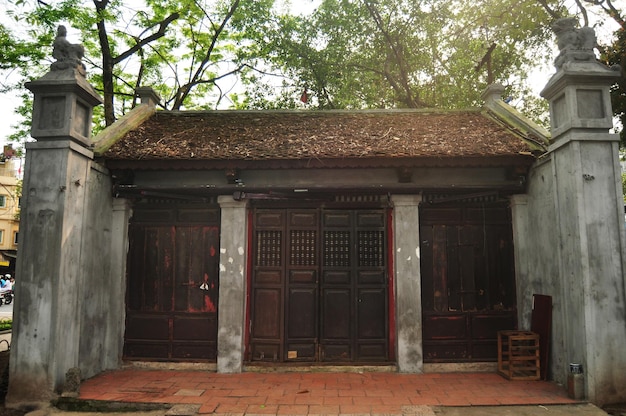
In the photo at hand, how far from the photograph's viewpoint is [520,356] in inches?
262

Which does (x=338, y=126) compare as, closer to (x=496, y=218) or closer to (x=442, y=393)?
(x=496, y=218)

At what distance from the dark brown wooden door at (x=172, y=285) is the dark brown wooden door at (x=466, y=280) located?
13.2 feet

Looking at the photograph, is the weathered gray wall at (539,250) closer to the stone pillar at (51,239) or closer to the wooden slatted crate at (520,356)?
the wooden slatted crate at (520,356)

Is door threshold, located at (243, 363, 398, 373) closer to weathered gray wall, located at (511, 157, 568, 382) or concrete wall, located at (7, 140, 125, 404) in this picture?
weathered gray wall, located at (511, 157, 568, 382)

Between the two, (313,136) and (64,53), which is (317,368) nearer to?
(313,136)

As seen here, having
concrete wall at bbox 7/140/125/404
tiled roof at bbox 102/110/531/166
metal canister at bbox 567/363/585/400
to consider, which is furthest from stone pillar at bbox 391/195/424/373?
concrete wall at bbox 7/140/125/404

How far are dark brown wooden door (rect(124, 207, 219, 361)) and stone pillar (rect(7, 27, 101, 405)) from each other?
1.22 meters

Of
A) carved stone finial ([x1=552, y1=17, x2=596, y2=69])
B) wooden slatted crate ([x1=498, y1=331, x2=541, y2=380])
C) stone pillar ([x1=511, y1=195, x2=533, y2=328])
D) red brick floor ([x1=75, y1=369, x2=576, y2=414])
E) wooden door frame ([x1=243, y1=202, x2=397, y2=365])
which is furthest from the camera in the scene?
wooden door frame ([x1=243, y1=202, x2=397, y2=365])

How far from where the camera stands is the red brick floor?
561 cm

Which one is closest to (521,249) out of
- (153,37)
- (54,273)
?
(54,273)

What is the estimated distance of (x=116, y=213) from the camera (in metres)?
7.58

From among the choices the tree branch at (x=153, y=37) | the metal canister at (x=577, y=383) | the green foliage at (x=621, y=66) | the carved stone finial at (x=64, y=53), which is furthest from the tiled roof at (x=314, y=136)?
the tree branch at (x=153, y=37)

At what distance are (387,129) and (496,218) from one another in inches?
114

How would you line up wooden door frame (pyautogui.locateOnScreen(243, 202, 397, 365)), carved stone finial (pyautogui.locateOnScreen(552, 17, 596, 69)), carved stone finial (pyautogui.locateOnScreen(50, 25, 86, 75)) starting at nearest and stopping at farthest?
carved stone finial (pyautogui.locateOnScreen(552, 17, 596, 69)) < carved stone finial (pyautogui.locateOnScreen(50, 25, 86, 75)) < wooden door frame (pyautogui.locateOnScreen(243, 202, 397, 365))
